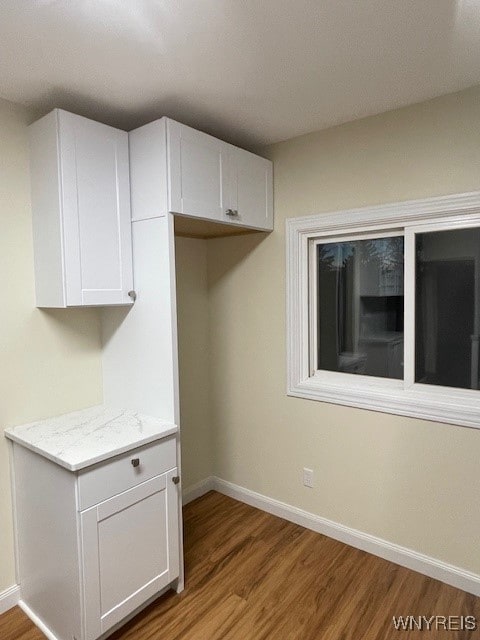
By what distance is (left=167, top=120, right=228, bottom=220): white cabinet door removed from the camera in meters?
2.02

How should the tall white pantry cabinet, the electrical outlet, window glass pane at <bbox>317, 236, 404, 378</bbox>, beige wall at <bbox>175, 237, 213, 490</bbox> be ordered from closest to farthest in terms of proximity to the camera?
the tall white pantry cabinet
window glass pane at <bbox>317, 236, 404, 378</bbox>
the electrical outlet
beige wall at <bbox>175, 237, 213, 490</bbox>

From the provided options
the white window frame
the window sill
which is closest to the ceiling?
the white window frame

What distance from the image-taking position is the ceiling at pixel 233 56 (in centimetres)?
140

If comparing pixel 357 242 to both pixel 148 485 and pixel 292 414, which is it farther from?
pixel 148 485

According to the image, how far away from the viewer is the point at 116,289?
2.10 metres

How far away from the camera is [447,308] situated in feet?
7.25

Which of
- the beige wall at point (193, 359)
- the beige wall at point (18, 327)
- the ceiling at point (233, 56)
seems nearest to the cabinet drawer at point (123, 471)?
the beige wall at point (18, 327)

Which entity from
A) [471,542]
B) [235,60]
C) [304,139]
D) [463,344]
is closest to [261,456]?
[471,542]

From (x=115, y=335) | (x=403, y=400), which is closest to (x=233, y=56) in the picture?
(x=115, y=335)

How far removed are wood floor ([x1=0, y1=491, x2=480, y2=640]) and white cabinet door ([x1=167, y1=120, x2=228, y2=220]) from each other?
1.93m

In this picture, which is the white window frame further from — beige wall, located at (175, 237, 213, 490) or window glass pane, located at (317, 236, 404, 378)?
beige wall, located at (175, 237, 213, 490)

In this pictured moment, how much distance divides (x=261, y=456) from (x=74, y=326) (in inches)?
60.5

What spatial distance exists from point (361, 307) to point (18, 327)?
6.21 feet

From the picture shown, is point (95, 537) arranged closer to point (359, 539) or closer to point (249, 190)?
point (359, 539)
